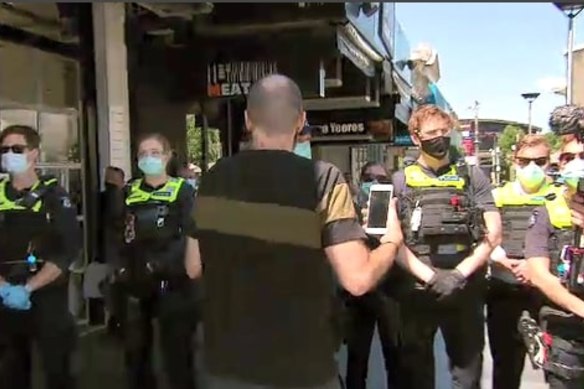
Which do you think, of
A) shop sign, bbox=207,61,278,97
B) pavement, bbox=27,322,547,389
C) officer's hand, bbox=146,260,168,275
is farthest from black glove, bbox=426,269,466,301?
shop sign, bbox=207,61,278,97

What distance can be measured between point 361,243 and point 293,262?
0.78ft

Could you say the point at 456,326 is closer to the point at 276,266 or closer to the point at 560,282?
the point at 560,282

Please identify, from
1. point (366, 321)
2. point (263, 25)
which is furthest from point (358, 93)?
point (366, 321)

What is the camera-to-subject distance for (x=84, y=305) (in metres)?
7.00

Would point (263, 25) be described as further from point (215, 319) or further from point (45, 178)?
point (215, 319)

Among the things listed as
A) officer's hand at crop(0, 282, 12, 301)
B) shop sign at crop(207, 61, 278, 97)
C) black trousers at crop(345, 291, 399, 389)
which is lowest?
black trousers at crop(345, 291, 399, 389)

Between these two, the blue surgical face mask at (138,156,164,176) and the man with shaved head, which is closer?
the man with shaved head

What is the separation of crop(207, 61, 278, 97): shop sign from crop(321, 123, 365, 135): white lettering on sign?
198 inches

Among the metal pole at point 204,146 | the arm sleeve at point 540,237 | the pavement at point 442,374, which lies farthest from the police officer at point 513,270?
the metal pole at point 204,146

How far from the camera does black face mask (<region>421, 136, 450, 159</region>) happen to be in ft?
13.6

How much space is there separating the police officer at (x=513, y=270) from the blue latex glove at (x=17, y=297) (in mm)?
2618

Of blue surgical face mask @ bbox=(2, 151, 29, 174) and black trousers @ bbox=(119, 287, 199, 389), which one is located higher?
blue surgical face mask @ bbox=(2, 151, 29, 174)

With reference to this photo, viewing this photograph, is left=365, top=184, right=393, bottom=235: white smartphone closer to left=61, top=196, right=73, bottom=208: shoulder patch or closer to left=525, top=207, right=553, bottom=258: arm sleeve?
left=525, top=207, right=553, bottom=258: arm sleeve

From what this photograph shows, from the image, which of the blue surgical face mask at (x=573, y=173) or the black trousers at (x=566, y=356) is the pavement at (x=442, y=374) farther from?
the blue surgical face mask at (x=573, y=173)
